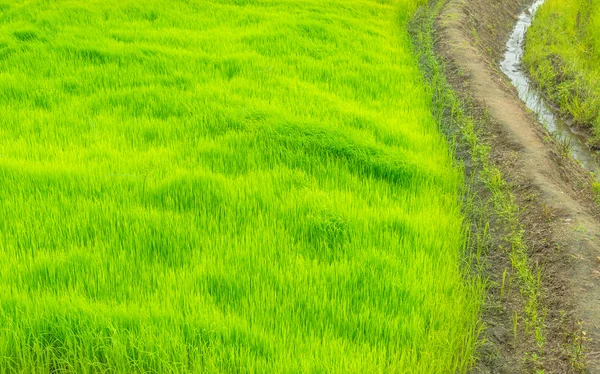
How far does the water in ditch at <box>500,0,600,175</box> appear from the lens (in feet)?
18.6

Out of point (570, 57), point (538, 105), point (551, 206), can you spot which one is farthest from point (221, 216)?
point (570, 57)

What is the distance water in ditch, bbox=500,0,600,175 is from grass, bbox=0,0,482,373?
64.7 inches

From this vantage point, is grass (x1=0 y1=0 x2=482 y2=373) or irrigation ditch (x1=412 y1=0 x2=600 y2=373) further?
irrigation ditch (x1=412 y1=0 x2=600 y2=373)

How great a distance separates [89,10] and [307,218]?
5366mm

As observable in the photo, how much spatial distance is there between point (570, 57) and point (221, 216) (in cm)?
645

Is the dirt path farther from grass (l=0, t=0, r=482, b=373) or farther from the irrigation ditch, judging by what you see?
grass (l=0, t=0, r=482, b=373)

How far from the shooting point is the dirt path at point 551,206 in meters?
2.85

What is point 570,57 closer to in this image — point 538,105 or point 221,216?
point 538,105

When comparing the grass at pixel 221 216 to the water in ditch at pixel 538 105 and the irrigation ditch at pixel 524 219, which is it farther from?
the water in ditch at pixel 538 105

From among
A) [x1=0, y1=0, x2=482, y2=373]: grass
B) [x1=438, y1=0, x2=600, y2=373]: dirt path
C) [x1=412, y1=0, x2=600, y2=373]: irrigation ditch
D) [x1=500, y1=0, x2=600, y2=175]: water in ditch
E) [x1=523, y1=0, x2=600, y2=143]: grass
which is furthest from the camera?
[x1=523, y1=0, x2=600, y2=143]: grass

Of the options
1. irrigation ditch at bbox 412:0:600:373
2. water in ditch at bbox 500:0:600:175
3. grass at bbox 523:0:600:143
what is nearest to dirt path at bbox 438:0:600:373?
irrigation ditch at bbox 412:0:600:373

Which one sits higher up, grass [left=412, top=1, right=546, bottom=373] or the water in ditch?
the water in ditch

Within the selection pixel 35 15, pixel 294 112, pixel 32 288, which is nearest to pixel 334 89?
pixel 294 112

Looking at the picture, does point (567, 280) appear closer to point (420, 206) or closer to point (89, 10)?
point (420, 206)
